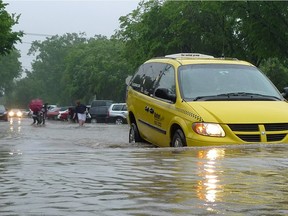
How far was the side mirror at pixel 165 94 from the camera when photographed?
9258 mm

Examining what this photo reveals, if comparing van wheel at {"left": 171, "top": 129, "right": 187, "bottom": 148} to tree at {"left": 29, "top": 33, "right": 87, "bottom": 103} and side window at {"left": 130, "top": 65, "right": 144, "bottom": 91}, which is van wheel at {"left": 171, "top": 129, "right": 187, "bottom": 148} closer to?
side window at {"left": 130, "top": 65, "right": 144, "bottom": 91}

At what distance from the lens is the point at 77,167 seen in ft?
17.4

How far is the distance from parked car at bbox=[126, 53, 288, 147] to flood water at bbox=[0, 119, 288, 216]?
5.90 feet

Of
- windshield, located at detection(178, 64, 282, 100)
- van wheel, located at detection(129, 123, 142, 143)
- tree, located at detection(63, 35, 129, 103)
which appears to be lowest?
van wheel, located at detection(129, 123, 142, 143)

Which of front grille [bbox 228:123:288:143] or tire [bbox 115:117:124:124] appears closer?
front grille [bbox 228:123:288:143]

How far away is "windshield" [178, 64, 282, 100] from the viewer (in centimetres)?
918

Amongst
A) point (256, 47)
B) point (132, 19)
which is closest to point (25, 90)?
point (132, 19)

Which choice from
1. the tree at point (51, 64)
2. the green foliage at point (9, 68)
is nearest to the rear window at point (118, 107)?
the green foliage at point (9, 68)

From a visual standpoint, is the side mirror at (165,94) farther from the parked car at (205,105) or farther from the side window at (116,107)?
the side window at (116,107)

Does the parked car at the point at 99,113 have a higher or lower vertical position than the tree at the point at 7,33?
lower

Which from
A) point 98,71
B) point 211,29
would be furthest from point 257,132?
point 98,71

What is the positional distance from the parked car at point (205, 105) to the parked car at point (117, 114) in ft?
94.8

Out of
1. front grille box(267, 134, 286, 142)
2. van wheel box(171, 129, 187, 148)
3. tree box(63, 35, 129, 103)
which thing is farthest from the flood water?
tree box(63, 35, 129, 103)

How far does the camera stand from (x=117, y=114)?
40.6 metres
